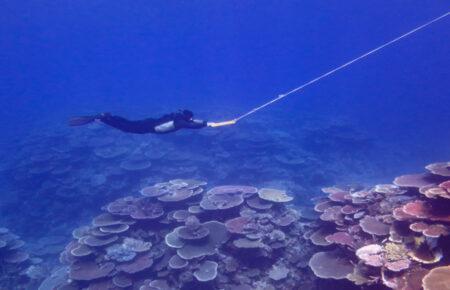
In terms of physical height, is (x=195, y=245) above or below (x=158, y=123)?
below

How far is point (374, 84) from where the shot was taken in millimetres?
80188

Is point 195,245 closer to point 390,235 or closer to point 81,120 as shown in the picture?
point 390,235

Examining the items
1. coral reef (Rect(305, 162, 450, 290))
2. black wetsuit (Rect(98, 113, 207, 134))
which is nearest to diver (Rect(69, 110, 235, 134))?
black wetsuit (Rect(98, 113, 207, 134))

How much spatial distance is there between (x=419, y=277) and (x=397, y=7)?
236 ft

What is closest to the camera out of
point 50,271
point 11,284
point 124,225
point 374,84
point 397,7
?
point 124,225

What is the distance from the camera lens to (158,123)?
866 centimetres

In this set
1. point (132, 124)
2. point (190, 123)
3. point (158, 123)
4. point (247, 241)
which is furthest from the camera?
point (132, 124)

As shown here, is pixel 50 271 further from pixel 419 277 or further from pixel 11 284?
pixel 419 277

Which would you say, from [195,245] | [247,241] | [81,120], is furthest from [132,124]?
[247,241]

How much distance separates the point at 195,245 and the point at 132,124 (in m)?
3.36

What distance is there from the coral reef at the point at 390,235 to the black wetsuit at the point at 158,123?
3510 mm

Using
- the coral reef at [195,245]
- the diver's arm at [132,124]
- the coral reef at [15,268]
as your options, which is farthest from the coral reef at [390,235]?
the coral reef at [15,268]

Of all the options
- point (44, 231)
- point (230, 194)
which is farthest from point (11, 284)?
point (230, 194)

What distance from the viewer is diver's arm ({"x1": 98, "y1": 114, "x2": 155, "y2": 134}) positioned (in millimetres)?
8742
